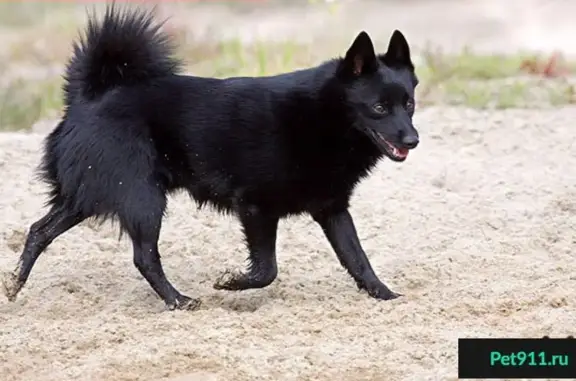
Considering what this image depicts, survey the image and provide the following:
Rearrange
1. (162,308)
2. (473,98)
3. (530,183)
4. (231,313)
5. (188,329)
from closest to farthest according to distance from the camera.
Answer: (188,329) → (231,313) → (162,308) → (530,183) → (473,98)

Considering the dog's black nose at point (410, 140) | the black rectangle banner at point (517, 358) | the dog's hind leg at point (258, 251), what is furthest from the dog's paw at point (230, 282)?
the black rectangle banner at point (517, 358)

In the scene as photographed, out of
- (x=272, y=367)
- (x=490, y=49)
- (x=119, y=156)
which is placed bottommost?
(x=490, y=49)

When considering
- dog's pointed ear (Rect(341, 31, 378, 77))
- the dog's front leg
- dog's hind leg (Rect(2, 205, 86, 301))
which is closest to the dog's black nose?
dog's pointed ear (Rect(341, 31, 378, 77))

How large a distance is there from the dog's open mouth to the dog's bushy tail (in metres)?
1.02

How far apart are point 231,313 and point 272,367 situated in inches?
29.8

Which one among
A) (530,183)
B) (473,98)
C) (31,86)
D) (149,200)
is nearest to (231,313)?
(149,200)

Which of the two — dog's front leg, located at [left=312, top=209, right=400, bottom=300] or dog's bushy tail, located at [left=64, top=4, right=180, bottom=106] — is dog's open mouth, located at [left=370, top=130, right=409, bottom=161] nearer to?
dog's front leg, located at [left=312, top=209, right=400, bottom=300]

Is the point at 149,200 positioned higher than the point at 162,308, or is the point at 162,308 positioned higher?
the point at 149,200

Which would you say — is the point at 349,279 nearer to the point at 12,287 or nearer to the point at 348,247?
the point at 348,247

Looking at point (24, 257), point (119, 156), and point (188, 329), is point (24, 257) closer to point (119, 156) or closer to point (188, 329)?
point (119, 156)

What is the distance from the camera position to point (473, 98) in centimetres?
775

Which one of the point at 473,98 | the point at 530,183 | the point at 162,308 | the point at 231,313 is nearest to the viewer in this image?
the point at 231,313

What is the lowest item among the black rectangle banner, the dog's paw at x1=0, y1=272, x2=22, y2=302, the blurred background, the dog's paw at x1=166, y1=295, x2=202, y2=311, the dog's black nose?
the blurred background

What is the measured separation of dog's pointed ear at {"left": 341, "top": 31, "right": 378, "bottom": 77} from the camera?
4.58m
